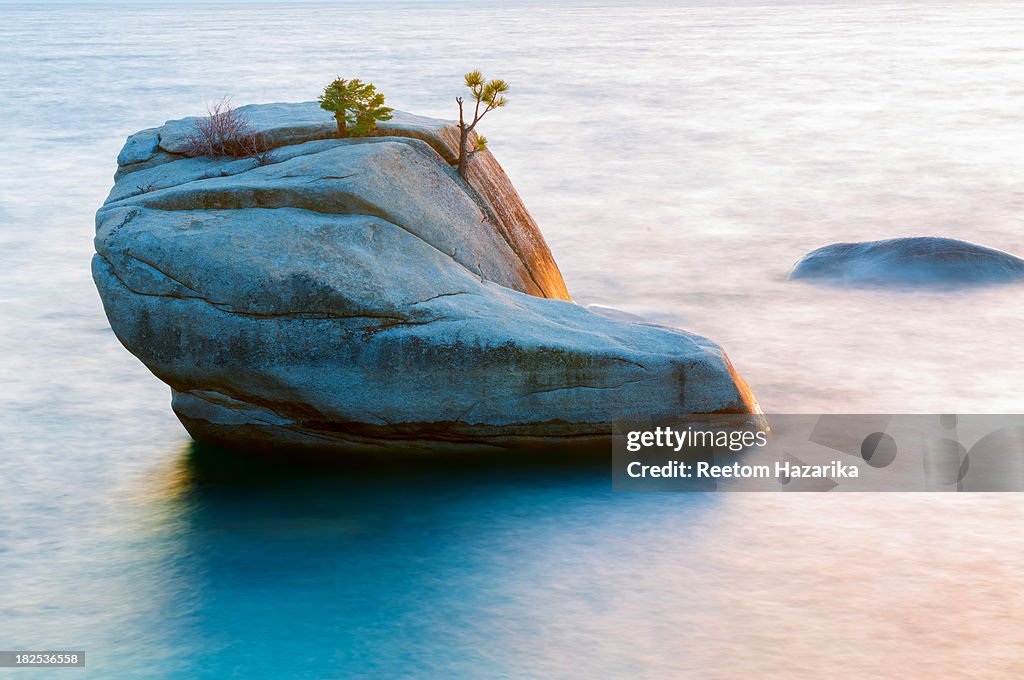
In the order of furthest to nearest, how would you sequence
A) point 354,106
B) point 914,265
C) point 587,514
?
point 914,265 < point 354,106 < point 587,514

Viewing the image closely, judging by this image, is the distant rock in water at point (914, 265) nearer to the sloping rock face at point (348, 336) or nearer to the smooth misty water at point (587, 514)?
the smooth misty water at point (587, 514)

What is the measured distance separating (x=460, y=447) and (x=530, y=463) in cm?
62

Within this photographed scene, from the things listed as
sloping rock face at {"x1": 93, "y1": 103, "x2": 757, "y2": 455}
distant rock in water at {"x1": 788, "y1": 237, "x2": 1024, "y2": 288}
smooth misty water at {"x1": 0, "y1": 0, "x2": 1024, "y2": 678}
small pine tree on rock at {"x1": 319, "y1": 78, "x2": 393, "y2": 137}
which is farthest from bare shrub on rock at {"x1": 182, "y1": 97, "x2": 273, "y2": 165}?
distant rock in water at {"x1": 788, "y1": 237, "x2": 1024, "y2": 288}

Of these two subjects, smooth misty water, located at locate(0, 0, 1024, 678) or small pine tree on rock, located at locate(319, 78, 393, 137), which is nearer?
smooth misty water, located at locate(0, 0, 1024, 678)

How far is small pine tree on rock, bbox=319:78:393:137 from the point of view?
38.5 ft

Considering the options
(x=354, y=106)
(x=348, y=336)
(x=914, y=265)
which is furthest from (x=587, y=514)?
(x=914, y=265)

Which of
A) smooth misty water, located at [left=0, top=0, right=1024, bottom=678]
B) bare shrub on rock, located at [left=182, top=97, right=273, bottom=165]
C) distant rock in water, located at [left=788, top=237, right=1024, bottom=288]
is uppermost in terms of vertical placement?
bare shrub on rock, located at [left=182, top=97, right=273, bottom=165]

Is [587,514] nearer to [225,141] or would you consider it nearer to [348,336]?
[348,336]

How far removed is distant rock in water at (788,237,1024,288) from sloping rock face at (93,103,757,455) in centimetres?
672

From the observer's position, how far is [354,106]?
11.9m

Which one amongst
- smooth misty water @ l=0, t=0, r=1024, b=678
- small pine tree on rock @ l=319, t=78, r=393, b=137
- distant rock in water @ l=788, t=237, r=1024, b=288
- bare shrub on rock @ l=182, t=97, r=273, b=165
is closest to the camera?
smooth misty water @ l=0, t=0, r=1024, b=678

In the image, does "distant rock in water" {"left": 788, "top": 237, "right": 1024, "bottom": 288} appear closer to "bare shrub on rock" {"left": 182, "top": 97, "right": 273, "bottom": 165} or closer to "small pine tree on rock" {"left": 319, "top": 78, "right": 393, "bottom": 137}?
"small pine tree on rock" {"left": 319, "top": 78, "right": 393, "bottom": 137}

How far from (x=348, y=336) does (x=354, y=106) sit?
3.09 meters

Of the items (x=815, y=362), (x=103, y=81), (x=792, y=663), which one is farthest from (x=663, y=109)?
(x=792, y=663)
